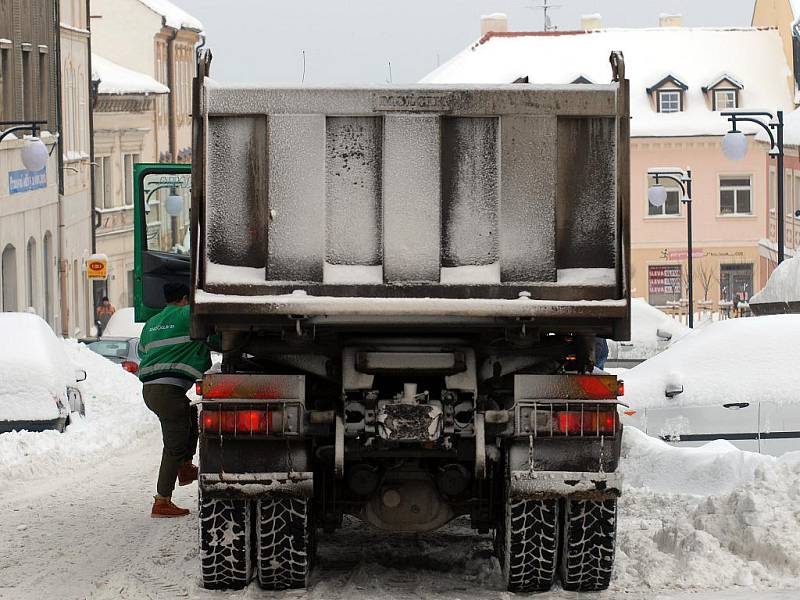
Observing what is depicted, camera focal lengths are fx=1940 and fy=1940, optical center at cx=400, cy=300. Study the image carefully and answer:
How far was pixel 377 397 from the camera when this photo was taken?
30.4 ft

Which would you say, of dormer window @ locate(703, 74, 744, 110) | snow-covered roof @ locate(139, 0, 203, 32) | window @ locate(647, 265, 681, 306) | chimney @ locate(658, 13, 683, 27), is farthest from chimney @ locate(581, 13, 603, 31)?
snow-covered roof @ locate(139, 0, 203, 32)

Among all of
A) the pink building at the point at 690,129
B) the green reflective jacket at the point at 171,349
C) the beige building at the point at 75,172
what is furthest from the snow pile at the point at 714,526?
the pink building at the point at 690,129

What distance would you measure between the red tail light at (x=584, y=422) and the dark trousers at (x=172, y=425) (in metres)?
3.43

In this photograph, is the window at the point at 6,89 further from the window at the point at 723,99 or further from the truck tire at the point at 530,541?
the truck tire at the point at 530,541


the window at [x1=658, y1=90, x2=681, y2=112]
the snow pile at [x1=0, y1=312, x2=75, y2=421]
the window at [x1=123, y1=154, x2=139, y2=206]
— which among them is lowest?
the snow pile at [x1=0, y1=312, x2=75, y2=421]

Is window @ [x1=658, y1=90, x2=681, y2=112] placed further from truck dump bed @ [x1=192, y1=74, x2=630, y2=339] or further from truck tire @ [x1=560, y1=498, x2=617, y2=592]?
truck dump bed @ [x1=192, y1=74, x2=630, y2=339]

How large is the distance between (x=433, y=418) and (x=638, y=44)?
62.6 m

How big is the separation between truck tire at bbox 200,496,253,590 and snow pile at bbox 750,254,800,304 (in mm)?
22629

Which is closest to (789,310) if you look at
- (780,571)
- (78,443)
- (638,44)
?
(78,443)

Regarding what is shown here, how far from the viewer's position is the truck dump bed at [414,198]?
910 cm

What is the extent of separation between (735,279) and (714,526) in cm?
5852

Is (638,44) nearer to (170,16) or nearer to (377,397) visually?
(170,16)

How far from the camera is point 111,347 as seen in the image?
30.6 metres

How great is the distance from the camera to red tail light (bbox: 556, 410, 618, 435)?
9148mm
